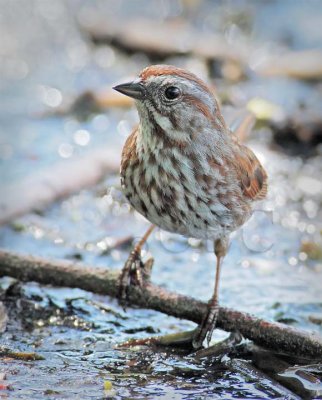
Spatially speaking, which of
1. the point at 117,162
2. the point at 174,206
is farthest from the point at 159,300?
the point at 117,162

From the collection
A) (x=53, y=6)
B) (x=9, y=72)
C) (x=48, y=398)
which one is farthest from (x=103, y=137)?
(x=48, y=398)

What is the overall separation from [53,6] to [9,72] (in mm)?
2164

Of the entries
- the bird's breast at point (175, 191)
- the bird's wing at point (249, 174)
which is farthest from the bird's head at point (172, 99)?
the bird's wing at point (249, 174)

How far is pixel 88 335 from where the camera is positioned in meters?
5.99

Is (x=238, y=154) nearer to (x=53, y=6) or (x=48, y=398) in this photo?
(x=48, y=398)

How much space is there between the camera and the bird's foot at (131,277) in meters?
6.02

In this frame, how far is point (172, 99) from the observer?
568 centimetres

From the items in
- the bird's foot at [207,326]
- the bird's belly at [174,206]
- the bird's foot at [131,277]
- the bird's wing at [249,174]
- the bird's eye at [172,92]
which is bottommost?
the bird's foot at [207,326]

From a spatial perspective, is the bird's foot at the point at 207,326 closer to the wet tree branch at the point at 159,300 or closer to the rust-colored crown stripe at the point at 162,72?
the wet tree branch at the point at 159,300

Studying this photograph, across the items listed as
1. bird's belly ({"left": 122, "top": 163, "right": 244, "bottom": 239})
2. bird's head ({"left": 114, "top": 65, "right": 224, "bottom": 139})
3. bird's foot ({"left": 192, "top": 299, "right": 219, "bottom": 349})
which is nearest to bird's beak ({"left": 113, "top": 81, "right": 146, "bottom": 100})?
bird's head ({"left": 114, "top": 65, "right": 224, "bottom": 139})

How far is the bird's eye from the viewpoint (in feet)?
18.5

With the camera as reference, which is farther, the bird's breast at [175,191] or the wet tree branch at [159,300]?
the bird's breast at [175,191]

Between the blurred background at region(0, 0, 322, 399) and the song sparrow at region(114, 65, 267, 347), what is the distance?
65 cm

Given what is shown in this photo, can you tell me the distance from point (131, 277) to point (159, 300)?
0.30m
